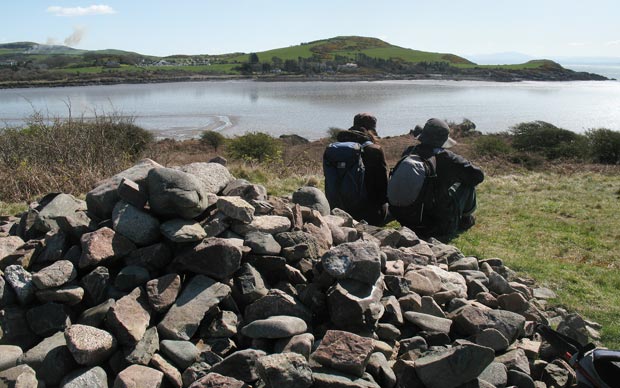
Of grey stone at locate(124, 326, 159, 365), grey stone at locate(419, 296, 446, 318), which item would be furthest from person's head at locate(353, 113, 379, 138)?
grey stone at locate(124, 326, 159, 365)

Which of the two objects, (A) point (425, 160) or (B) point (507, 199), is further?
(B) point (507, 199)

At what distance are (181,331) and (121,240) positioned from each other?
1.06 metres

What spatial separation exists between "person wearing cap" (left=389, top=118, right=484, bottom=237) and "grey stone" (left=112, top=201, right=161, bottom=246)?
4164 mm

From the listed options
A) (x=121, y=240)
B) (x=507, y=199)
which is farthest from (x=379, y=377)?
(x=507, y=199)

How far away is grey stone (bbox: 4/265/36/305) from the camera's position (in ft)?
13.4

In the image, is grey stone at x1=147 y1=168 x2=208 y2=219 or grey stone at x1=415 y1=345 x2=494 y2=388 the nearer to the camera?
grey stone at x1=415 y1=345 x2=494 y2=388

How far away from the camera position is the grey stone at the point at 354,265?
4.35 meters

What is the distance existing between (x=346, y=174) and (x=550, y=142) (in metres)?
20.2

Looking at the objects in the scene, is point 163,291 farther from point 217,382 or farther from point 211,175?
point 211,175

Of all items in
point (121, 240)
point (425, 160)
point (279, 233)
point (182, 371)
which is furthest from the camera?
point (425, 160)

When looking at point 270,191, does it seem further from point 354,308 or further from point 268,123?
point 268,123

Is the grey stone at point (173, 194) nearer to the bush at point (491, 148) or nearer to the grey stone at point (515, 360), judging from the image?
the grey stone at point (515, 360)

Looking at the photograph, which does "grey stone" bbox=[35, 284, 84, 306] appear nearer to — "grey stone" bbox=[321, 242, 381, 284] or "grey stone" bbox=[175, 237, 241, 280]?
"grey stone" bbox=[175, 237, 241, 280]

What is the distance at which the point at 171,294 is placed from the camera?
4.10 metres
